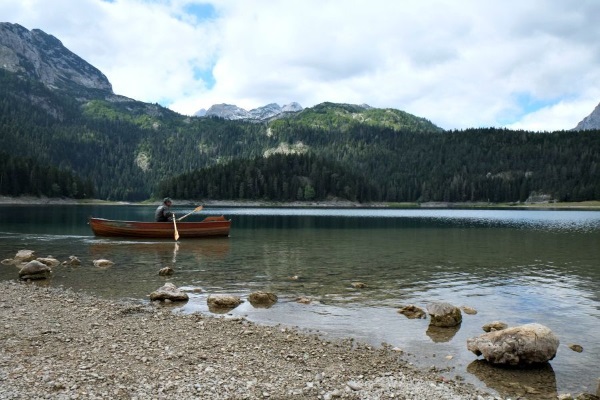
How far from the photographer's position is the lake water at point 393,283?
44.0ft

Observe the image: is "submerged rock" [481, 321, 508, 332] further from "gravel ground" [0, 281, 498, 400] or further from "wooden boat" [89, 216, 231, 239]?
"wooden boat" [89, 216, 231, 239]

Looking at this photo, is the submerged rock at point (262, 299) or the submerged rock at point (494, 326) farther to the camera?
the submerged rock at point (262, 299)

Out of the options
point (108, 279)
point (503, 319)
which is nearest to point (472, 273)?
point (503, 319)

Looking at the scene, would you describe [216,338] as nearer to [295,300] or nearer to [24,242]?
[295,300]

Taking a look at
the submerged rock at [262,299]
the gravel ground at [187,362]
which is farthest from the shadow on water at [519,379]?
the submerged rock at [262,299]

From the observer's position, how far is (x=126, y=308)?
1758 cm

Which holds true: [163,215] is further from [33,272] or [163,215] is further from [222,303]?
[222,303]

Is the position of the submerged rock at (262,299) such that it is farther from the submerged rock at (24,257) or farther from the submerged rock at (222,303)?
the submerged rock at (24,257)

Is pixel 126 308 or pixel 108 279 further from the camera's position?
pixel 108 279

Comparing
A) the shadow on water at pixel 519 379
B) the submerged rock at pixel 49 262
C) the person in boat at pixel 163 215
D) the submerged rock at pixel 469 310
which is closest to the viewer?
the shadow on water at pixel 519 379

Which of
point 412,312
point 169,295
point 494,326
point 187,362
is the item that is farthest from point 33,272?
point 494,326

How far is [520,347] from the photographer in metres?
12.3

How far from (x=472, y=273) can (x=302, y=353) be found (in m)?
20.1

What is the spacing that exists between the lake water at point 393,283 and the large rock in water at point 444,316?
533mm
